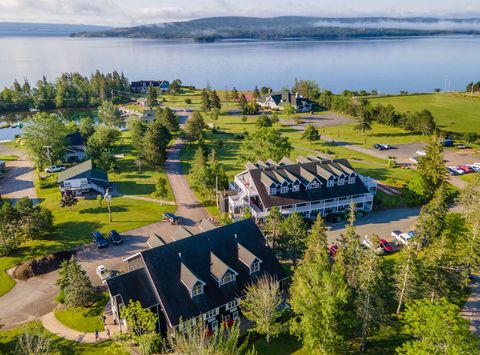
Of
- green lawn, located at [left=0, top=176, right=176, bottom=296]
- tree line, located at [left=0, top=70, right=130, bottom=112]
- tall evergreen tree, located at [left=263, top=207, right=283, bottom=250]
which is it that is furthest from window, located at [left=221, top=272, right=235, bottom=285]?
tree line, located at [left=0, top=70, right=130, bottom=112]

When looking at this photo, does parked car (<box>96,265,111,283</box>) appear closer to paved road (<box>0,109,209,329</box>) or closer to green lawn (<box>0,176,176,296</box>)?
paved road (<box>0,109,209,329</box>)

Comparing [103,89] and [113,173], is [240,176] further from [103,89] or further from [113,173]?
[103,89]

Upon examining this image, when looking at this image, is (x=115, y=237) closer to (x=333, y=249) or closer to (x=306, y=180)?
(x=306, y=180)

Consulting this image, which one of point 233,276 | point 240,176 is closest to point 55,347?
point 233,276

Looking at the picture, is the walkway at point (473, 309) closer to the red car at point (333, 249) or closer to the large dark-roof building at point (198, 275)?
the red car at point (333, 249)

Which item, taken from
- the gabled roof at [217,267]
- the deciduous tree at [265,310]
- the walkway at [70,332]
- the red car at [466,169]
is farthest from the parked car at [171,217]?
the red car at [466,169]
